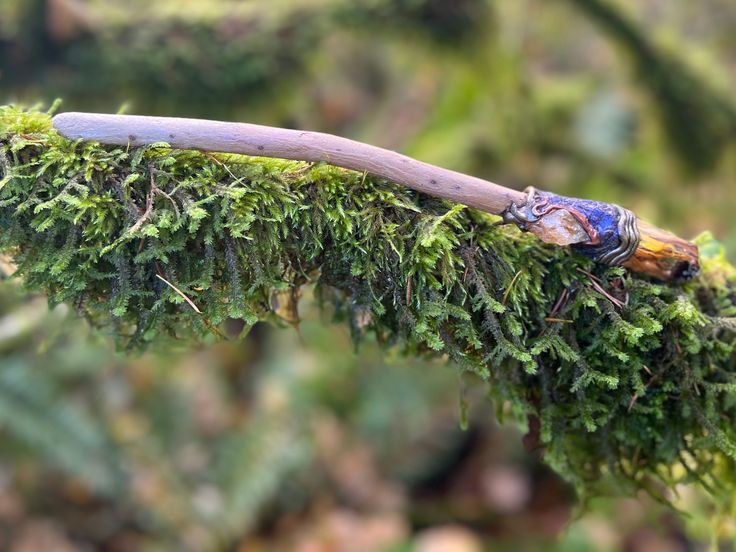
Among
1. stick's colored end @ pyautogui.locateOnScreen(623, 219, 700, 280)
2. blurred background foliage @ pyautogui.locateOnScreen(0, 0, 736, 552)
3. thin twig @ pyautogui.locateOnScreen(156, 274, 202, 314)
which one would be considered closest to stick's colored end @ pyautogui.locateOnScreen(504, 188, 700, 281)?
stick's colored end @ pyautogui.locateOnScreen(623, 219, 700, 280)

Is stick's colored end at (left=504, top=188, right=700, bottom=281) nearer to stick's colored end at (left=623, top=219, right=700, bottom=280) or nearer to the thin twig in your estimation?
stick's colored end at (left=623, top=219, right=700, bottom=280)

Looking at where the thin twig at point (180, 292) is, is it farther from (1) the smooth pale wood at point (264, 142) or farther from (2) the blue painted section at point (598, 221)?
(2) the blue painted section at point (598, 221)

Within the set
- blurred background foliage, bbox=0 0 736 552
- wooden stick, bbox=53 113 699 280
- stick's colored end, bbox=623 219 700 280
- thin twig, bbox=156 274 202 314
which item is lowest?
blurred background foliage, bbox=0 0 736 552

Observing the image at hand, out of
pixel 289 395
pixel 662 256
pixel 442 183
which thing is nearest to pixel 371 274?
pixel 442 183

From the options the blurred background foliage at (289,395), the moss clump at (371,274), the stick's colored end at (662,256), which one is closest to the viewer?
the moss clump at (371,274)

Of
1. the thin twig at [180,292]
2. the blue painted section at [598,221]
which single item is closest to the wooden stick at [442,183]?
the blue painted section at [598,221]

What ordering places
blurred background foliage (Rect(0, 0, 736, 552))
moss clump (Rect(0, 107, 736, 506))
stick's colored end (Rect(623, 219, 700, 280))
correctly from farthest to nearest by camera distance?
blurred background foliage (Rect(0, 0, 736, 552)) < stick's colored end (Rect(623, 219, 700, 280)) < moss clump (Rect(0, 107, 736, 506))
